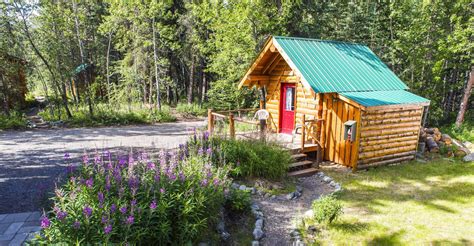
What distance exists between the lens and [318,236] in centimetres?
575

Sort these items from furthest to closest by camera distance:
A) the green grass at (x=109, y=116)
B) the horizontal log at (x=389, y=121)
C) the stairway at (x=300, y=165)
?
the green grass at (x=109, y=116), the horizontal log at (x=389, y=121), the stairway at (x=300, y=165)

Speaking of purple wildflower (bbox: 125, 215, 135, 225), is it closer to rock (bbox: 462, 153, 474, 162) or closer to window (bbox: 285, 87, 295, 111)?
window (bbox: 285, 87, 295, 111)

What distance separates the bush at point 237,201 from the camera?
245 inches

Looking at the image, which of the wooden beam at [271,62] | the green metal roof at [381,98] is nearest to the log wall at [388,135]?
the green metal roof at [381,98]

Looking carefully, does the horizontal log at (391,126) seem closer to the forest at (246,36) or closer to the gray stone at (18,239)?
the forest at (246,36)

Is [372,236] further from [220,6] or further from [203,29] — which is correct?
[203,29]

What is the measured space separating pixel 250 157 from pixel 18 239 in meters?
5.14

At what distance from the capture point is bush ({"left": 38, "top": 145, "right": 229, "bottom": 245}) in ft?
12.3

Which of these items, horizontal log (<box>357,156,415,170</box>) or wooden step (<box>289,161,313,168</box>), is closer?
wooden step (<box>289,161,313,168</box>)

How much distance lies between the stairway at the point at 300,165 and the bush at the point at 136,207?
4.11 meters

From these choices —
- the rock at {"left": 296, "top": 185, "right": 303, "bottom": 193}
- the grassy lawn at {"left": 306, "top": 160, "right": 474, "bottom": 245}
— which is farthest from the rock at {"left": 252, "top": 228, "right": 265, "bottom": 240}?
the rock at {"left": 296, "top": 185, "right": 303, "bottom": 193}

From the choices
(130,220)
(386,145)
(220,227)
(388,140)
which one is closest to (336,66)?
(388,140)

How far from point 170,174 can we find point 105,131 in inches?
414

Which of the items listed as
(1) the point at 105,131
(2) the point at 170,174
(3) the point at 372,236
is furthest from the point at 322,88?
(1) the point at 105,131
